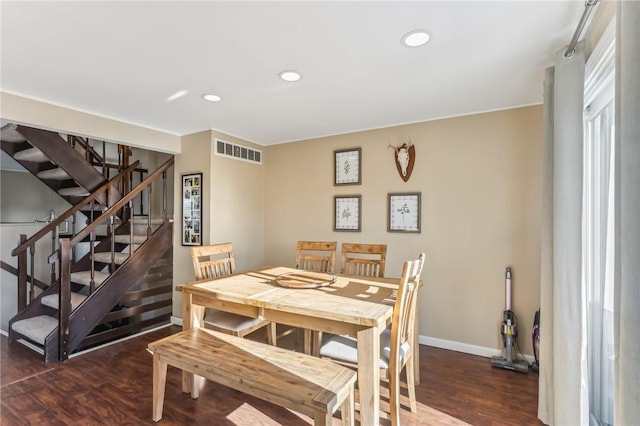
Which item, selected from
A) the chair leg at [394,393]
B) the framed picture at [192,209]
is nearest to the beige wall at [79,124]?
the framed picture at [192,209]

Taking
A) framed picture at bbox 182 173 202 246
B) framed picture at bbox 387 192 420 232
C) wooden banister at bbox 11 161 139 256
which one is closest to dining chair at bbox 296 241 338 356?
framed picture at bbox 387 192 420 232

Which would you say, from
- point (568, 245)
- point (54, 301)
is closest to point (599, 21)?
point (568, 245)

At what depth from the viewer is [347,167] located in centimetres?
379

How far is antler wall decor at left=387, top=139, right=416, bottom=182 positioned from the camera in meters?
3.38

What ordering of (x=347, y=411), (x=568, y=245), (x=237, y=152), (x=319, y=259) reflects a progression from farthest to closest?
(x=237, y=152)
(x=319, y=259)
(x=568, y=245)
(x=347, y=411)

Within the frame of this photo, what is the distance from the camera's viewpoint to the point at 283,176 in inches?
168

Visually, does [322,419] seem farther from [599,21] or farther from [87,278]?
[87,278]

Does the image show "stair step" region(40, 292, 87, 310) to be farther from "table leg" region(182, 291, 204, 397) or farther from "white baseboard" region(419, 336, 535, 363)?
"white baseboard" region(419, 336, 535, 363)

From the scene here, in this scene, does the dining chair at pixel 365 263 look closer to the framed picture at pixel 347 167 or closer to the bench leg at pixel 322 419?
the framed picture at pixel 347 167

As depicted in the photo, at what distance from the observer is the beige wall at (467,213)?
287 cm

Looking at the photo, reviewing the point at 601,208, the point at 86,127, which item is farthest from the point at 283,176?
the point at 601,208

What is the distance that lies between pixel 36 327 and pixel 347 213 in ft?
11.2

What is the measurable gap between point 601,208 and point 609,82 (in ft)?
2.46

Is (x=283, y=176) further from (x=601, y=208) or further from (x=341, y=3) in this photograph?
(x=601, y=208)
